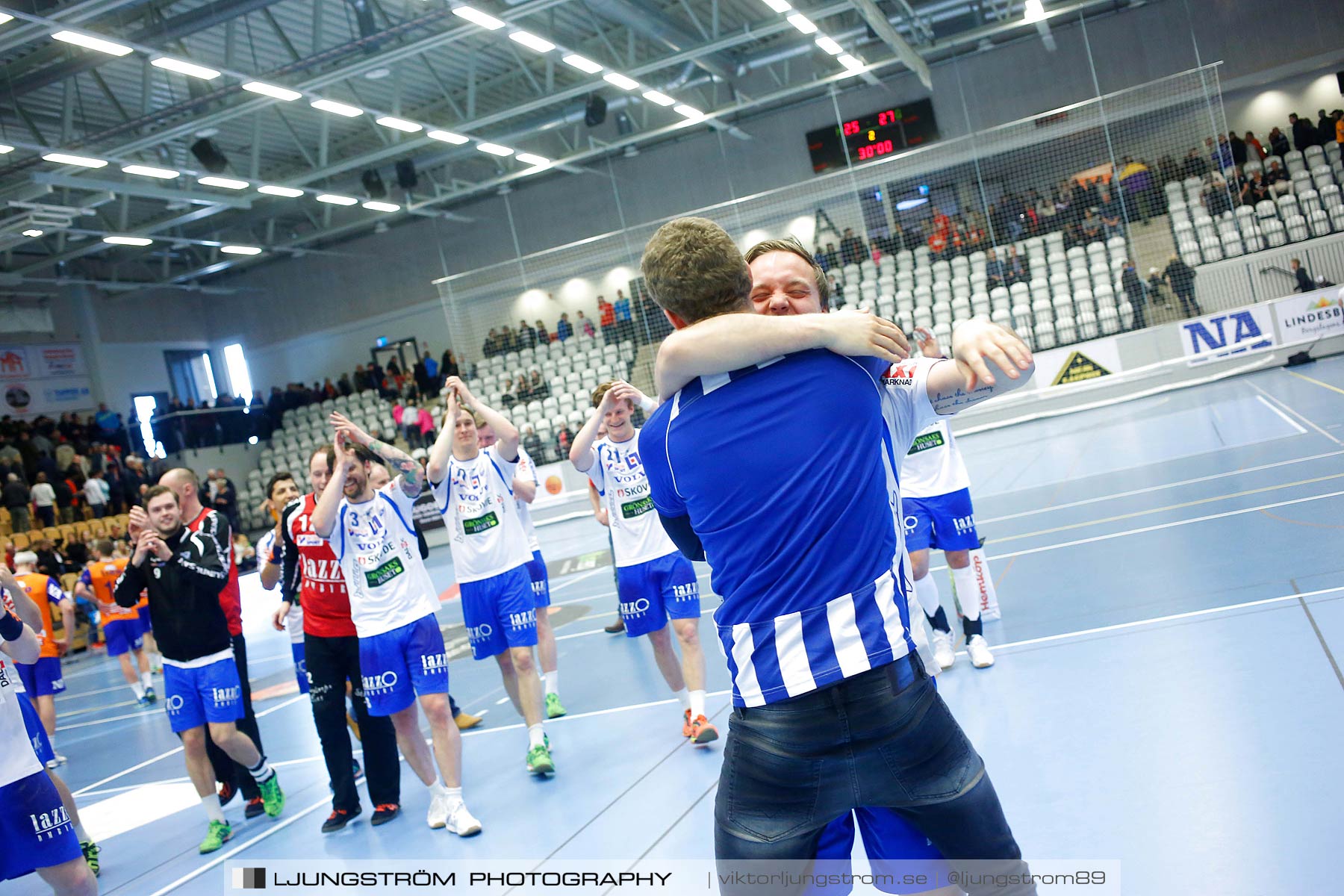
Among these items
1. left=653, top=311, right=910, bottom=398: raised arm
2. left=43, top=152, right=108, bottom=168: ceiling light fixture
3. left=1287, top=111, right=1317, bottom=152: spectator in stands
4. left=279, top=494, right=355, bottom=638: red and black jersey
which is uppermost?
left=43, top=152, right=108, bottom=168: ceiling light fixture

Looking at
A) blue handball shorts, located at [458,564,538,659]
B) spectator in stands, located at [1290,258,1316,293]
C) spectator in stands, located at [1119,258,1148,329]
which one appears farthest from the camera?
spectator in stands, located at [1119,258,1148,329]

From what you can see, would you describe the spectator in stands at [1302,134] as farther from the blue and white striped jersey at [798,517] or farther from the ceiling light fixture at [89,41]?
the blue and white striped jersey at [798,517]

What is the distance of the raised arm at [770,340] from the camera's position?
1.82 metres

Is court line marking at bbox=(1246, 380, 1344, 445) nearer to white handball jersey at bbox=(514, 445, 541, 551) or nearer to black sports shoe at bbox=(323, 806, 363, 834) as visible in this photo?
white handball jersey at bbox=(514, 445, 541, 551)

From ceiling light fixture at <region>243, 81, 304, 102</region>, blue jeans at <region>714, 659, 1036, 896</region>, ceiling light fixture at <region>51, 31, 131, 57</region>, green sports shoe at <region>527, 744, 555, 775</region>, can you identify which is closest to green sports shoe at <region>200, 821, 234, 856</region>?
green sports shoe at <region>527, 744, 555, 775</region>

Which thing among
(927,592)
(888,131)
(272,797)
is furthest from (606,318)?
(927,592)

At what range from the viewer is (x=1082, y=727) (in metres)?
4.30

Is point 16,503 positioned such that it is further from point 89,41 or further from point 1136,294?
point 1136,294

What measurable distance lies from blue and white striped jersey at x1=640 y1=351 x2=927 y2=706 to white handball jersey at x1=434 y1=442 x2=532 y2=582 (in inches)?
164

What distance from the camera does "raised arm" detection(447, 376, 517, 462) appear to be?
17.3ft

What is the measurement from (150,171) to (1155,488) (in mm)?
16543

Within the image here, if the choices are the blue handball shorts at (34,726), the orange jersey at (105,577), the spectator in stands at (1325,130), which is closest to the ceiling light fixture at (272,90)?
the orange jersey at (105,577)

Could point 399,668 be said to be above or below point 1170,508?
above

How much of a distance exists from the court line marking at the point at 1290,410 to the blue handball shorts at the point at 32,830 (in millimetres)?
10513
